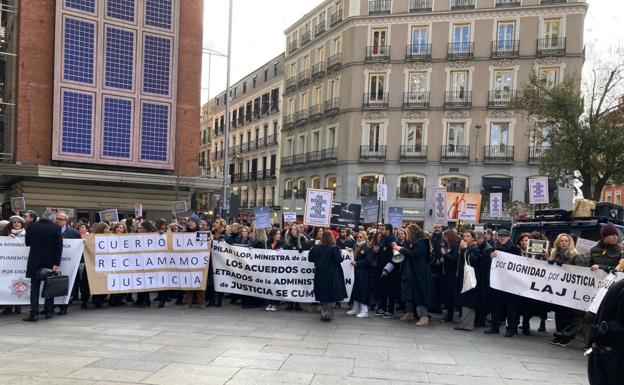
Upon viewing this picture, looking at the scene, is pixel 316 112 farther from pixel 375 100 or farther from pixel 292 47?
pixel 292 47

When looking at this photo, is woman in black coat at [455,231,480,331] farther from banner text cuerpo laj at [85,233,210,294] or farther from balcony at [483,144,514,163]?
balcony at [483,144,514,163]

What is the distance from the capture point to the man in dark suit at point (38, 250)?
28.2 feet

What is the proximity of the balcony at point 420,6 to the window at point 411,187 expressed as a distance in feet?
42.6

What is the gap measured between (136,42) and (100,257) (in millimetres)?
19747

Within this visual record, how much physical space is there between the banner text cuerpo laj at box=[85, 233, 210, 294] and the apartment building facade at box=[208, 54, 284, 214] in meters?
43.3

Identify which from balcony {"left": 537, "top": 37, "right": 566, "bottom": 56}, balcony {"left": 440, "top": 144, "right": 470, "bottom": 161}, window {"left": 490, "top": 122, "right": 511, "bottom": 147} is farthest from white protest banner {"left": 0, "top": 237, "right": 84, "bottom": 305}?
balcony {"left": 537, "top": 37, "right": 566, "bottom": 56}

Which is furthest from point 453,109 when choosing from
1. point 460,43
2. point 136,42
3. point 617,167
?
point 136,42

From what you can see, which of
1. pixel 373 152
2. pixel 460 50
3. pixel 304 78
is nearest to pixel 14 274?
pixel 373 152

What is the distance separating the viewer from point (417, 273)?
9391mm

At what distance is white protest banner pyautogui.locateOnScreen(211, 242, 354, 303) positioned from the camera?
10289 millimetres

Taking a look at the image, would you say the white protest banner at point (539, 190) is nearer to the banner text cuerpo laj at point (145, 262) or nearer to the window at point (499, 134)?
the banner text cuerpo laj at point (145, 262)

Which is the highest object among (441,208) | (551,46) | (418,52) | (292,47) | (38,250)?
(292,47)

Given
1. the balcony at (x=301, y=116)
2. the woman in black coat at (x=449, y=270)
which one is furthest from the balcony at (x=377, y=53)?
the woman in black coat at (x=449, y=270)

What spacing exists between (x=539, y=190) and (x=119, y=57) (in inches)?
830
